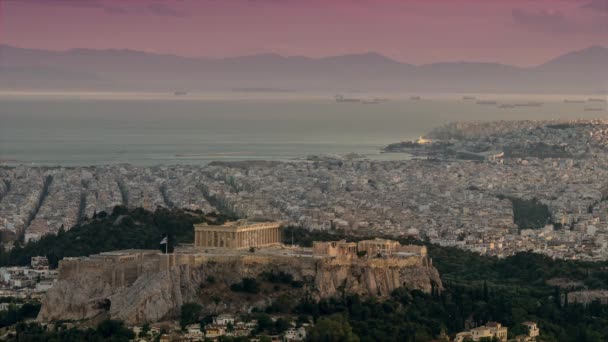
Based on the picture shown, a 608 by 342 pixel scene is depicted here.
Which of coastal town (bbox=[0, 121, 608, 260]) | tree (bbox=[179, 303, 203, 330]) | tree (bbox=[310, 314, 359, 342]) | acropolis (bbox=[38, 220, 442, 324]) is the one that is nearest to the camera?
tree (bbox=[310, 314, 359, 342])

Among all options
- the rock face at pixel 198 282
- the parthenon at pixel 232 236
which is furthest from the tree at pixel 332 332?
the parthenon at pixel 232 236

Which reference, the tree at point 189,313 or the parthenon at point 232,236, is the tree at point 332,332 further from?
the parthenon at point 232,236

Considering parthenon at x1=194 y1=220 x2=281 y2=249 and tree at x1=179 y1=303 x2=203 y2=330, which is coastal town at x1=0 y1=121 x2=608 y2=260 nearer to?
parthenon at x1=194 y1=220 x2=281 y2=249

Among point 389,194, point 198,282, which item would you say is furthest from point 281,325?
point 389,194

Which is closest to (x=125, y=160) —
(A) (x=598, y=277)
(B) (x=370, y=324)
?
(A) (x=598, y=277)

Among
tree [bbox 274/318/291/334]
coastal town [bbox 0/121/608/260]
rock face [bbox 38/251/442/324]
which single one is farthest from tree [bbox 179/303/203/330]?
coastal town [bbox 0/121/608/260]

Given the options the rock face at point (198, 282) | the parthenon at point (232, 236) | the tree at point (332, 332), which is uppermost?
the parthenon at point (232, 236)

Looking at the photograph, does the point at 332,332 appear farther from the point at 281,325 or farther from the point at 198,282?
→ the point at 198,282

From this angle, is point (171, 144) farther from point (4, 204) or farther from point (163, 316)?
point (163, 316)
